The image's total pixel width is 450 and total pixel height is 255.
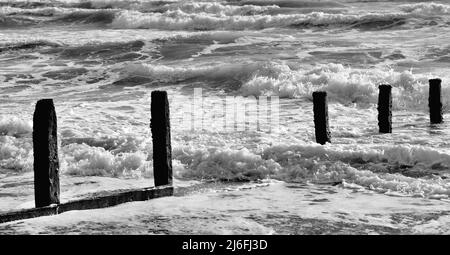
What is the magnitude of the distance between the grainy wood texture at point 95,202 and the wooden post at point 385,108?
5228 millimetres

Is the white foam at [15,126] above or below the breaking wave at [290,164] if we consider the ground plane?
above

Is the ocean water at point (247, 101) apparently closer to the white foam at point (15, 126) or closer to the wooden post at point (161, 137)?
the white foam at point (15, 126)

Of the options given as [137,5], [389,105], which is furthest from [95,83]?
[137,5]

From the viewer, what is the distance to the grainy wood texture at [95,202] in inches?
319

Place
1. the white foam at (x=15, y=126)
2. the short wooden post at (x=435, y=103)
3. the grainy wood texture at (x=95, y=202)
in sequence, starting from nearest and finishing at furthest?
the grainy wood texture at (x=95, y=202), the short wooden post at (x=435, y=103), the white foam at (x=15, y=126)

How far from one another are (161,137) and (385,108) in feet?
17.8

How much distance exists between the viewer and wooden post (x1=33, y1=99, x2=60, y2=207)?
8.33 meters

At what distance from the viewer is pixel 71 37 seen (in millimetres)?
31219

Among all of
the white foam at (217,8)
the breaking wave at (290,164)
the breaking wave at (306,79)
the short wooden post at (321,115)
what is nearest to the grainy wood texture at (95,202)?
the breaking wave at (290,164)

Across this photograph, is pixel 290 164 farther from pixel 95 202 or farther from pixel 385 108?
pixel 95 202

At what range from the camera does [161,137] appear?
31.4ft

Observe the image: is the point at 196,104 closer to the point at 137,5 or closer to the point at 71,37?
the point at 71,37

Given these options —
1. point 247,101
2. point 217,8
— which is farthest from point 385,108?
point 217,8

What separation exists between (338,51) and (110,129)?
1180cm
